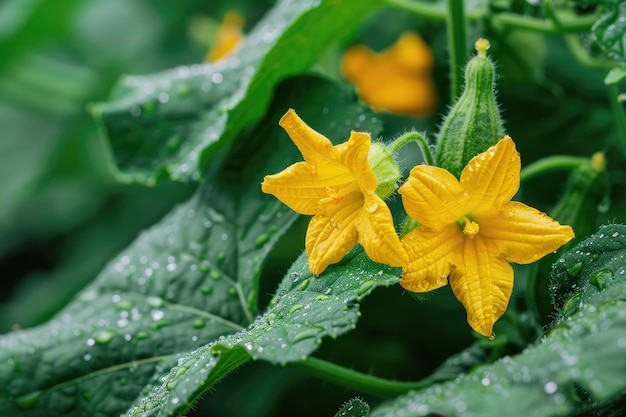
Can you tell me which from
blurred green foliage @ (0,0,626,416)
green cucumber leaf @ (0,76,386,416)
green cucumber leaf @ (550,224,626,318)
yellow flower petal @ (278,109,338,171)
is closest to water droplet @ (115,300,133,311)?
green cucumber leaf @ (0,76,386,416)

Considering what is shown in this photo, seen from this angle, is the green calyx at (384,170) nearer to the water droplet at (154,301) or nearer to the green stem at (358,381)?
the green stem at (358,381)

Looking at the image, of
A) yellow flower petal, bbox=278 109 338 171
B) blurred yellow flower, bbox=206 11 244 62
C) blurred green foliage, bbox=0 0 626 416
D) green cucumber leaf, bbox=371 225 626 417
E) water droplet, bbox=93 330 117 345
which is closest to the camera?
Result: green cucumber leaf, bbox=371 225 626 417

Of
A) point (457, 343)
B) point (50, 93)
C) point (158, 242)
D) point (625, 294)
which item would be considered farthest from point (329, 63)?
point (50, 93)

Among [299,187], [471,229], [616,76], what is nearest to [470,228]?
[471,229]

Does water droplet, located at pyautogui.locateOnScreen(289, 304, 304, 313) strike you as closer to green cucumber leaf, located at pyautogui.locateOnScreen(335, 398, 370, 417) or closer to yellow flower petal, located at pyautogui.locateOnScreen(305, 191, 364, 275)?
yellow flower petal, located at pyautogui.locateOnScreen(305, 191, 364, 275)

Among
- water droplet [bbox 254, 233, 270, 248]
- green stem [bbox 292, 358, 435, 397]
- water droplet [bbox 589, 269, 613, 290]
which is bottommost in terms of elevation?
green stem [bbox 292, 358, 435, 397]

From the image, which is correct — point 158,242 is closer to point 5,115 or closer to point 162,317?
point 162,317
